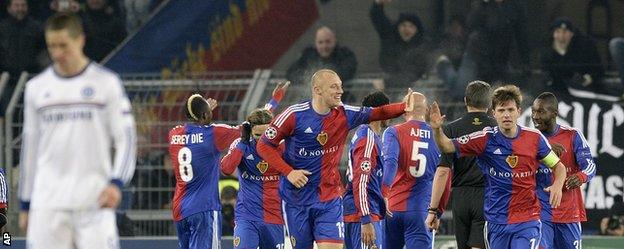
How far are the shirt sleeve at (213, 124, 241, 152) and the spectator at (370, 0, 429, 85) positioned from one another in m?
6.00

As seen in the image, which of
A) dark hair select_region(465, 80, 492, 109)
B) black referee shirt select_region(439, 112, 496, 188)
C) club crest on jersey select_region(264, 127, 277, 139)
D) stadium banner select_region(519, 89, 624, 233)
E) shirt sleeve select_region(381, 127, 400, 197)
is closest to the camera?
club crest on jersey select_region(264, 127, 277, 139)

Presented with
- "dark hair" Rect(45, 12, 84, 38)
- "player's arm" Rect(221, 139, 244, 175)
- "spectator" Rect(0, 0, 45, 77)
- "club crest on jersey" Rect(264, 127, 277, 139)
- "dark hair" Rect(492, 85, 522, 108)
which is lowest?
"player's arm" Rect(221, 139, 244, 175)

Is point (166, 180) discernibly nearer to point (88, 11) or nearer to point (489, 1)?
point (88, 11)

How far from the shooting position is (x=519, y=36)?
1936cm

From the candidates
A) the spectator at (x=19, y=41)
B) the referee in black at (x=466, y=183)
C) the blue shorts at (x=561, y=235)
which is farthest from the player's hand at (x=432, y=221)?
the spectator at (x=19, y=41)

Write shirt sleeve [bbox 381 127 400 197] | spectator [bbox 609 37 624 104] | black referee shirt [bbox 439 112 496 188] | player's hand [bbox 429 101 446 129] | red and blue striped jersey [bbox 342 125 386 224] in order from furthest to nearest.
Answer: spectator [bbox 609 37 624 104] → shirt sleeve [bbox 381 127 400 197] → red and blue striped jersey [bbox 342 125 386 224] → black referee shirt [bbox 439 112 496 188] → player's hand [bbox 429 101 446 129]

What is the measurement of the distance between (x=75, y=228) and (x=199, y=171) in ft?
15.8

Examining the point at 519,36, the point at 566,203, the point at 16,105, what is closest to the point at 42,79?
the point at 566,203

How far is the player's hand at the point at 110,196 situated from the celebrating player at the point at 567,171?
5.26 m

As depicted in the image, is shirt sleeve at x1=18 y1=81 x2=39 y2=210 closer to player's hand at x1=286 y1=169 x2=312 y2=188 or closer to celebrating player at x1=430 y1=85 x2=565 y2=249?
player's hand at x1=286 y1=169 x2=312 y2=188

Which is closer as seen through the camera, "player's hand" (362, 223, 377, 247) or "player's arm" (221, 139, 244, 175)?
"player's hand" (362, 223, 377, 247)

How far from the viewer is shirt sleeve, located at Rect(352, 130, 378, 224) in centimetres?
1278

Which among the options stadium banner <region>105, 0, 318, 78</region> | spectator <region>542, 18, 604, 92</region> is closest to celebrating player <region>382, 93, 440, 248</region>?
spectator <region>542, 18, 604, 92</region>

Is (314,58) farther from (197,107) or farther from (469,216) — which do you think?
(469,216)
